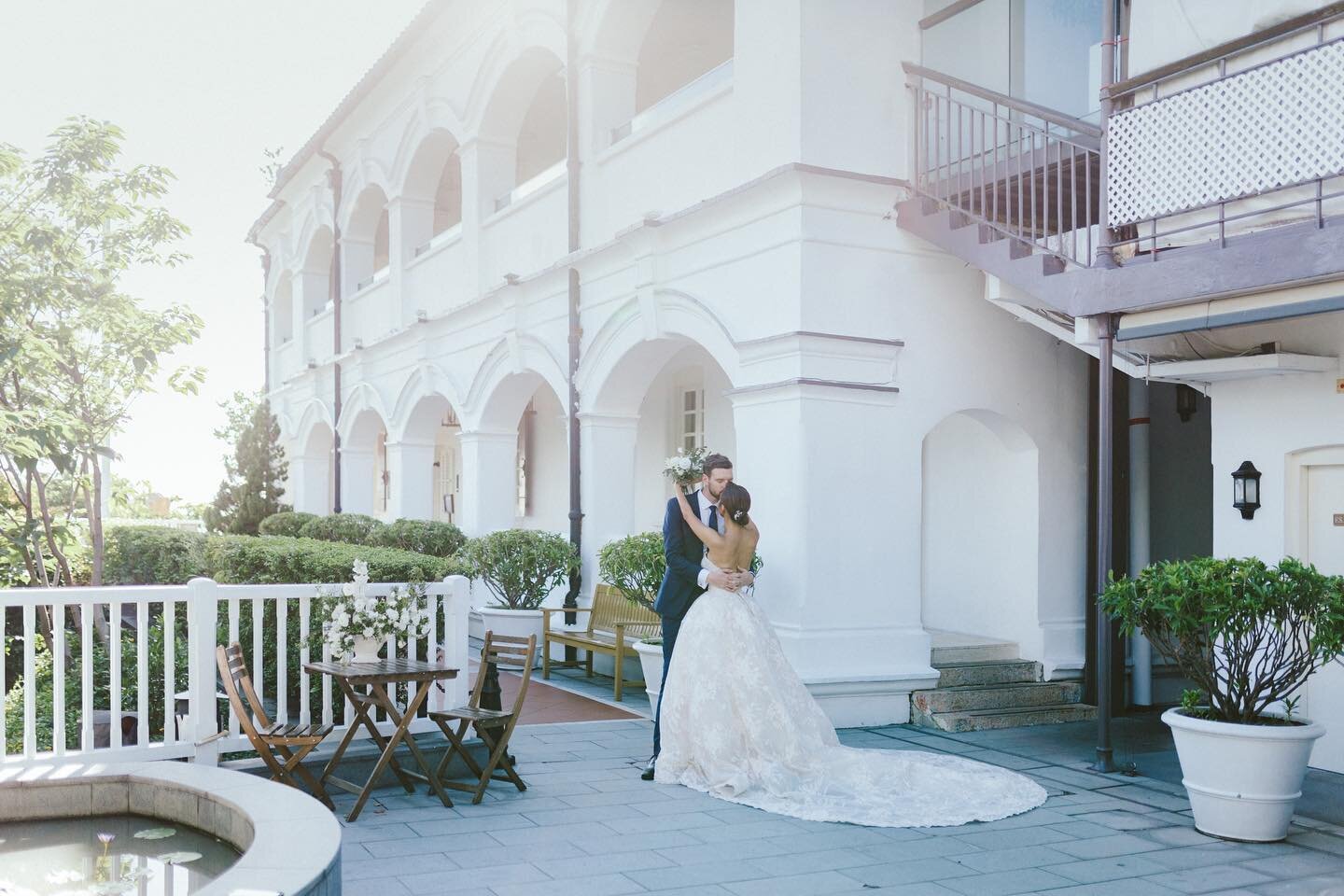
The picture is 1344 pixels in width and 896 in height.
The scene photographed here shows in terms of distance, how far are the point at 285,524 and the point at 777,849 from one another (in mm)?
15554

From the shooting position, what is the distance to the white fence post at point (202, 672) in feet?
20.9

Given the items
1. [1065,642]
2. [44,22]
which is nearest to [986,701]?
[1065,642]

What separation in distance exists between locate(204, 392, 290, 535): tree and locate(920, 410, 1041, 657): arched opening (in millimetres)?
14500

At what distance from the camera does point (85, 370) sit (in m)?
11.4

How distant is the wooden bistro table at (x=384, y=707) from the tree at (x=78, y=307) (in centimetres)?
375

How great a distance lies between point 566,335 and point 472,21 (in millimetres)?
4725

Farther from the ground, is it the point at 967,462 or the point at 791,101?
the point at 791,101

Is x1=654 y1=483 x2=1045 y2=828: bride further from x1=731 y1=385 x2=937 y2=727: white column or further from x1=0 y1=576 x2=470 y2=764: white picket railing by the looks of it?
x1=731 y1=385 x2=937 y2=727: white column

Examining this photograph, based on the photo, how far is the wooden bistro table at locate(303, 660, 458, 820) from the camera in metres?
6.30

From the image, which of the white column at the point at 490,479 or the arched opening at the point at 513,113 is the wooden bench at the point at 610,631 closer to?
the white column at the point at 490,479

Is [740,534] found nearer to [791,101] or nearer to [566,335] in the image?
[791,101]

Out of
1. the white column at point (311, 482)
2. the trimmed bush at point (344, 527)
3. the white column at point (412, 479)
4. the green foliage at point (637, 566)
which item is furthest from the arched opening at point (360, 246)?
the green foliage at point (637, 566)

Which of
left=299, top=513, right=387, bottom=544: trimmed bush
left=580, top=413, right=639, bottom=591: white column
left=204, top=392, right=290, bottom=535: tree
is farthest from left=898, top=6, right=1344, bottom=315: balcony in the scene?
left=204, top=392, right=290, bottom=535: tree

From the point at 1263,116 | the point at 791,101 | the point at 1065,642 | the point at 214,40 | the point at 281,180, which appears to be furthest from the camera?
the point at 214,40
